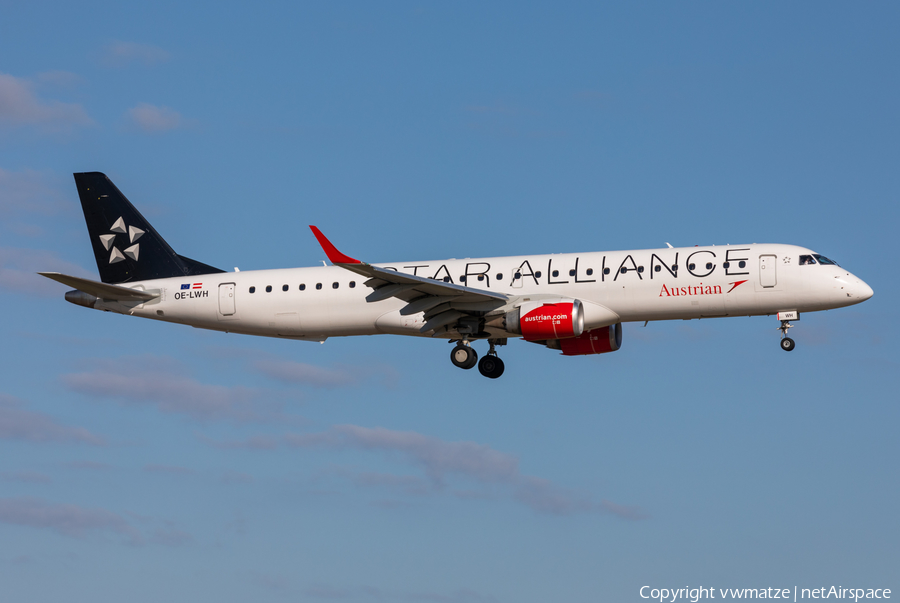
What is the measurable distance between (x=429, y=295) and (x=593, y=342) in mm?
7664

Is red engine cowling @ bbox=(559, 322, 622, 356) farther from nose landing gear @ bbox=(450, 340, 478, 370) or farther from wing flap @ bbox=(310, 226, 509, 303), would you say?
wing flap @ bbox=(310, 226, 509, 303)

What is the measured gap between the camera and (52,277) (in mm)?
38688

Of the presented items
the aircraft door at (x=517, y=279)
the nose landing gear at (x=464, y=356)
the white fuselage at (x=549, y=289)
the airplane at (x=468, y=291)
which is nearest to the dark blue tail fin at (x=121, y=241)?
the airplane at (x=468, y=291)

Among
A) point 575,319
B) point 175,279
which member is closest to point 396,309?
point 575,319

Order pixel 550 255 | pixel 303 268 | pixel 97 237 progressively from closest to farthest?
pixel 550 255
pixel 303 268
pixel 97 237

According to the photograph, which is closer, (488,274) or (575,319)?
(575,319)

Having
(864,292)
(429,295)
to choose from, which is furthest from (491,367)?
(864,292)

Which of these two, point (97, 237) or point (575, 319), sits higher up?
point (97, 237)

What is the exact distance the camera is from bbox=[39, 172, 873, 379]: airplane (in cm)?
3897

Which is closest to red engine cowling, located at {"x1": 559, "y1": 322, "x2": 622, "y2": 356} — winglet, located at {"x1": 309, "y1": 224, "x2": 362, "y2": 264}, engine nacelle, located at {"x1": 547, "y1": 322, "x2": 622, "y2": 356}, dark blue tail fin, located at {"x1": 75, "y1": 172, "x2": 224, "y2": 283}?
engine nacelle, located at {"x1": 547, "y1": 322, "x2": 622, "y2": 356}

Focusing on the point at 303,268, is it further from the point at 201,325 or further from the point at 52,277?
the point at 52,277

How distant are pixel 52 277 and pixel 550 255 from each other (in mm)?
18410

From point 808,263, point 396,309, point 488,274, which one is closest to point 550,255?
point 488,274

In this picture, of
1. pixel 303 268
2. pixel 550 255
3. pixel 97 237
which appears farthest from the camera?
pixel 97 237
